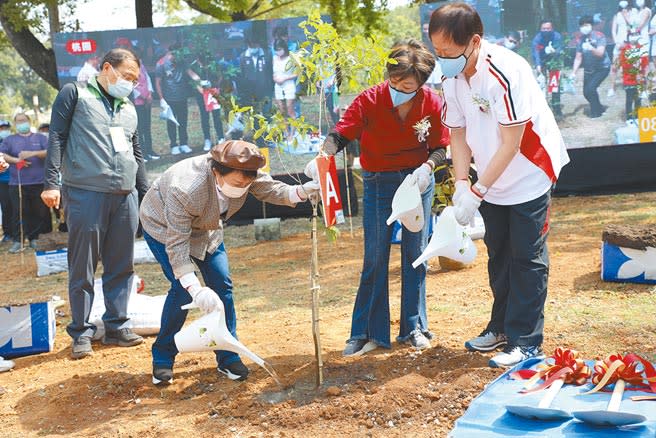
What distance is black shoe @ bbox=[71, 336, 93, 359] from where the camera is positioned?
448 cm

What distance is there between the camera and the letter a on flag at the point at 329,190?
3344 millimetres

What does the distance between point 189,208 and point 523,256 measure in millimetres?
1487

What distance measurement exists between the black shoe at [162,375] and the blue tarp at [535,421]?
1.57 metres

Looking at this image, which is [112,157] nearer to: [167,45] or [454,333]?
[454,333]

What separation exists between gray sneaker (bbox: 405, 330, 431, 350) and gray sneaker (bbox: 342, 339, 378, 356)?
19 centimetres

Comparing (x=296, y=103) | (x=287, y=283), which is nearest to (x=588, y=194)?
(x=296, y=103)

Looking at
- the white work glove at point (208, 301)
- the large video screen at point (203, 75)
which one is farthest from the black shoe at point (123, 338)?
the large video screen at point (203, 75)

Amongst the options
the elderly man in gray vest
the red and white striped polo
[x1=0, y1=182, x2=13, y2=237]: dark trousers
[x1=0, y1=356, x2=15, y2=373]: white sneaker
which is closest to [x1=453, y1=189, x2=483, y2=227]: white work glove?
the red and white striped polo

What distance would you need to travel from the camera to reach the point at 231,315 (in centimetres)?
379

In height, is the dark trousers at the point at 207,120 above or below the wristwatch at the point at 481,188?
above

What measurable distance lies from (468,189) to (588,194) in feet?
24.8

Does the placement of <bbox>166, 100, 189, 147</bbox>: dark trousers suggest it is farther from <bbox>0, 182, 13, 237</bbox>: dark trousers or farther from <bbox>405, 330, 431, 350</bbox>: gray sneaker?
<bbox>405, 330, 431, 350</bbox>: gray sneaker

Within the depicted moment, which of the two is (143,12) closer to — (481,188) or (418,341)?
(418,341)

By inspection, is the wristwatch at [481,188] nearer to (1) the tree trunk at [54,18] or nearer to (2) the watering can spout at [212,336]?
(2) the watering can spout at [212,336]
